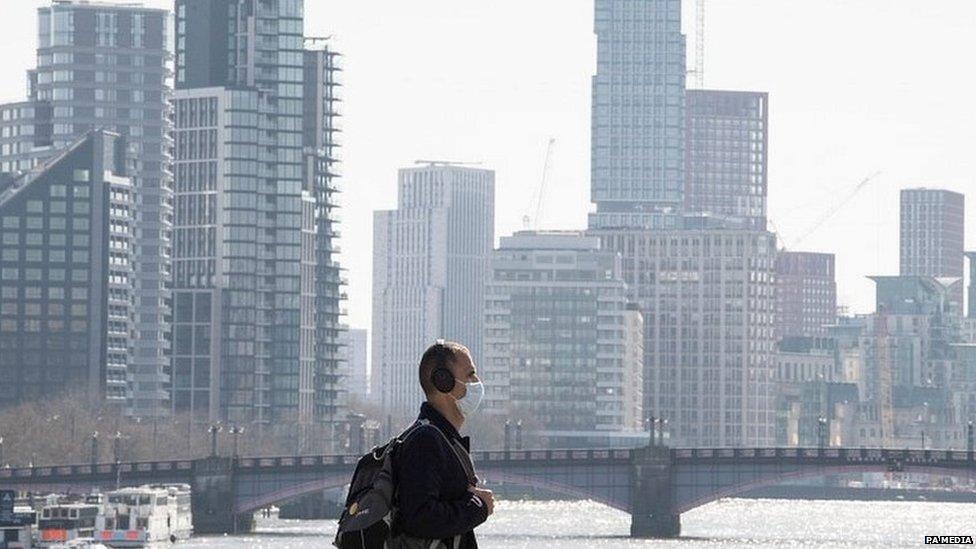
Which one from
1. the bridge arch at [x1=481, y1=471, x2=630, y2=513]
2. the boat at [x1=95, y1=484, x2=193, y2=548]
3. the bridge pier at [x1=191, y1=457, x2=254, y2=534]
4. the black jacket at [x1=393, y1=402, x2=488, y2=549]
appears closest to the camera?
the black jacket at [x1=393, y1=402, x2=488, y2=549]

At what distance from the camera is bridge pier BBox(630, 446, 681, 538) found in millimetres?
171625

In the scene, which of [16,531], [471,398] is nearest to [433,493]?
[471,398]

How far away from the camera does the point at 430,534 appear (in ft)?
54.0

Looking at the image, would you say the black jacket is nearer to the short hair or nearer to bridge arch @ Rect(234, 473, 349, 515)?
the short hair

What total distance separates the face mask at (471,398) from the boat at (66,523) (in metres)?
131

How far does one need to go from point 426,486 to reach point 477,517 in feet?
1.03

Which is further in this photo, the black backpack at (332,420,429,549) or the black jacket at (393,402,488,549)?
the black backpack at (332,420,429,549)

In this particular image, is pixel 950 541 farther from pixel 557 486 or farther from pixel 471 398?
pixel 471 398

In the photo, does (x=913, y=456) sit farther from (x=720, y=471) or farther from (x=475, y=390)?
(x=475, y=390)

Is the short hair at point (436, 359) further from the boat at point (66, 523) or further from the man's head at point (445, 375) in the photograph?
the boat at point (66, 523)

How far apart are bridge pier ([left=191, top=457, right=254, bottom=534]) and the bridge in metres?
0.06

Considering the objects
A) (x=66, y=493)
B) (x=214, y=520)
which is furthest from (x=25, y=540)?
(x=66, y=493)

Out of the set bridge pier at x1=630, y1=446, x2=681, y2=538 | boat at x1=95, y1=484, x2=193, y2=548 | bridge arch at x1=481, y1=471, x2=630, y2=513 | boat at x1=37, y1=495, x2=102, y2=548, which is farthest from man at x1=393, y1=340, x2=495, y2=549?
bridge arch at x1=481, y1=471, x2=630, y2=513

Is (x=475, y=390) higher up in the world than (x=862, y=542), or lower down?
higher up
